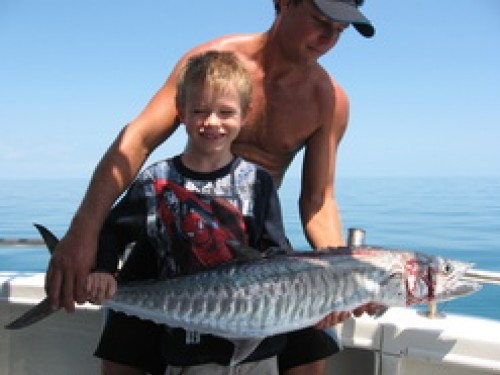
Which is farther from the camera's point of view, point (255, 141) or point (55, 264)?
point (255, 141)

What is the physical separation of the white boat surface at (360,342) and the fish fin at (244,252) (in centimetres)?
53

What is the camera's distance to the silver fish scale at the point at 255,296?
143 centimetres

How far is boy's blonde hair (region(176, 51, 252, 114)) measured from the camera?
62.6 inches

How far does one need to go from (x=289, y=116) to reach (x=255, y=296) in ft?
3.10

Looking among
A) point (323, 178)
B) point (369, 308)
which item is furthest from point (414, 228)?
point (369, 308)

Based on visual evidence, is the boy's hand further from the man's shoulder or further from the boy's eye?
the man's shoulder

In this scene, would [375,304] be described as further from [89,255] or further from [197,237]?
[89,255]

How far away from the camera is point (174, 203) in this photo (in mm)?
1601

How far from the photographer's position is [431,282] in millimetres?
1524

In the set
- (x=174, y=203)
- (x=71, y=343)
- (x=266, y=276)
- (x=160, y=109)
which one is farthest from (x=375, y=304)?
(x=71, y=343)

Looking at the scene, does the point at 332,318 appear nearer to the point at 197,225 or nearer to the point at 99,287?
the point at 197,225

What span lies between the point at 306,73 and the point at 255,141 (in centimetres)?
35

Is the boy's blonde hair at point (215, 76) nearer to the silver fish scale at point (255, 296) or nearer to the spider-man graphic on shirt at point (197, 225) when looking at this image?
the spider-man graphic on shirt at point (197, 225)

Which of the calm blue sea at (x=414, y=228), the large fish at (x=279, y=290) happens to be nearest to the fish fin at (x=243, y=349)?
the large fish at (x=279, y=290)
